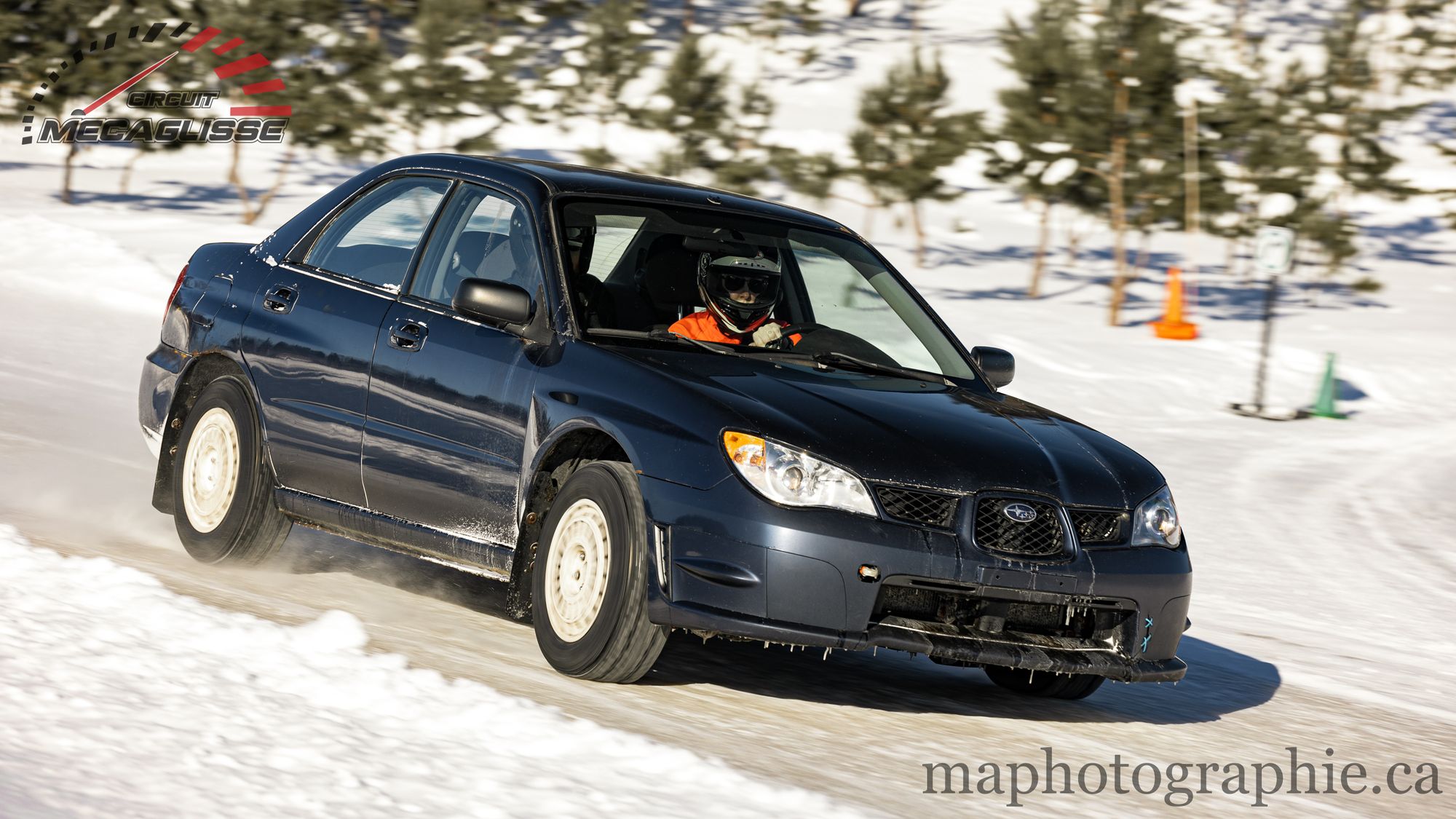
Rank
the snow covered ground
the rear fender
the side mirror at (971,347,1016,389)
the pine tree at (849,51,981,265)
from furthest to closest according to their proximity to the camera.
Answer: the pine tree at (849,51,981,265)
the rear fender
the side mirror at (971,347,1016,389)
the snow covered ground

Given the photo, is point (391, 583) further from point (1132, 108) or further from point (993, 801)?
Result: point (1132, 108)

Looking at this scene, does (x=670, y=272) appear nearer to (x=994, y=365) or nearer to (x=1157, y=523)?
(x=994, y=365)

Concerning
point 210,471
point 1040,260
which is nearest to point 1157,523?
point 210,471

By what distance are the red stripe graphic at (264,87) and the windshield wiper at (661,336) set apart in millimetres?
31808

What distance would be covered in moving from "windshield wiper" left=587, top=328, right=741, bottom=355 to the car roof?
2.13 ft

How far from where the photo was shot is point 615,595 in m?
5.45

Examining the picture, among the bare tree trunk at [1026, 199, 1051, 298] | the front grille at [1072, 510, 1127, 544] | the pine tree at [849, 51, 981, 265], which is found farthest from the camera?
the pine tree at [849, 51, 981, 265]

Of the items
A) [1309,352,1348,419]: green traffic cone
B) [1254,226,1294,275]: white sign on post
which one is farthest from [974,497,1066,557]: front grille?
[1309,352,1348,419]: green traffic cone

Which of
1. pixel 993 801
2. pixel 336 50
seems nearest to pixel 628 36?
pixel 336 50

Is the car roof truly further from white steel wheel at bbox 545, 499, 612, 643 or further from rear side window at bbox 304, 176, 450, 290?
white steel wheel at bbox 545, 499, 612, 643

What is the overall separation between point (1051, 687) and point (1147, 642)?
86 centimetres

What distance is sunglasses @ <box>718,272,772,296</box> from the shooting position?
6582mm

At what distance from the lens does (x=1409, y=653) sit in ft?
27.4
